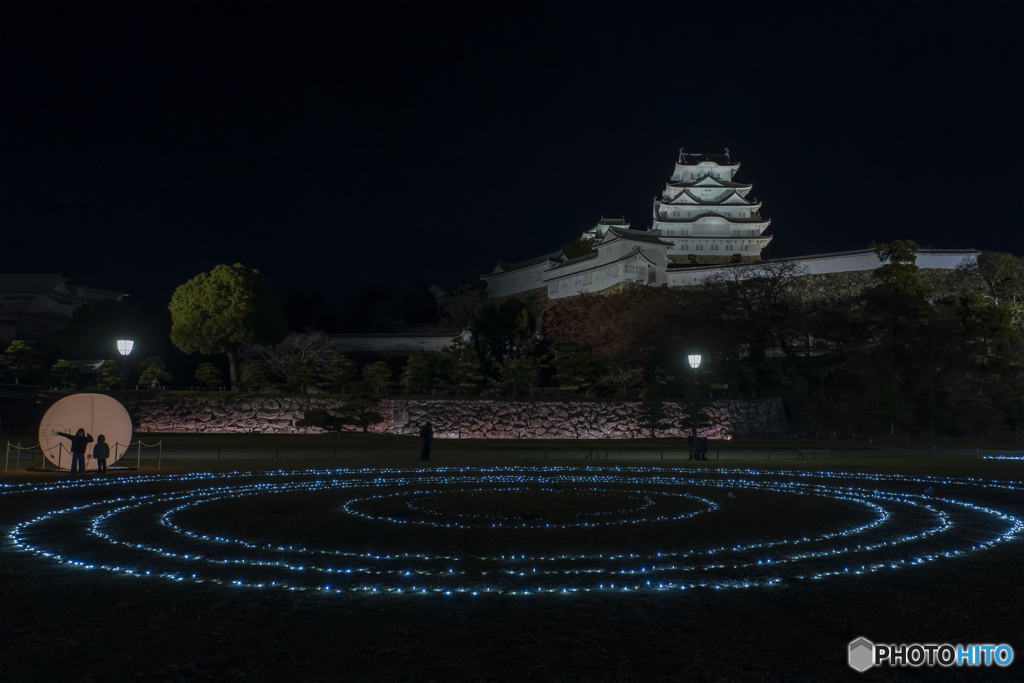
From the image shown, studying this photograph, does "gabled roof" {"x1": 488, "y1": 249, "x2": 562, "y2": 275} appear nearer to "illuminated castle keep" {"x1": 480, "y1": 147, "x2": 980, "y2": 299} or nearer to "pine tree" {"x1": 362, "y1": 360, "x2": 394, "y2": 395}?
"illuminated castle keep" {"x1": 480, "y1": 147, "x2": 980, "y2": 299}

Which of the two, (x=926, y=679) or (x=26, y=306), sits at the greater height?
(x=26, y=306)

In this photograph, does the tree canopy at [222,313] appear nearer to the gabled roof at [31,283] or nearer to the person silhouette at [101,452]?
the person silhouette at [101,452]

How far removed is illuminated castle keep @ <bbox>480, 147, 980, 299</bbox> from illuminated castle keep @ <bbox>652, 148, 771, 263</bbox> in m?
0.10

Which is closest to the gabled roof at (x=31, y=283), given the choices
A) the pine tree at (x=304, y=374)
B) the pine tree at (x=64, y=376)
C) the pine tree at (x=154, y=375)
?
the pine tree at (x=154, y=375)

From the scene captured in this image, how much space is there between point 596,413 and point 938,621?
1402 inches

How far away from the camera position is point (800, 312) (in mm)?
43719

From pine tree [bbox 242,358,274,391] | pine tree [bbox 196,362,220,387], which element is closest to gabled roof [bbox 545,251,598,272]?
pine tree [bbox 242,358,274,391]

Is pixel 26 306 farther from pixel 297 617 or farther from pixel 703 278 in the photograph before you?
pixel 297 617

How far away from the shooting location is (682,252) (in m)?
71.3

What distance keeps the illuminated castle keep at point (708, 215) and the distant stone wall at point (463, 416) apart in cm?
3038

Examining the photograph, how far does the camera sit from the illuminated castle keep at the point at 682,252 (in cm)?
5659

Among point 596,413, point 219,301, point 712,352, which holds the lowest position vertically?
point 596,413

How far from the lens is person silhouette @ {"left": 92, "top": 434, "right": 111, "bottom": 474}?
19484 millimetres

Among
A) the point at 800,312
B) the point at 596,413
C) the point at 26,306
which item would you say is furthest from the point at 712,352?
the point at 26,306
